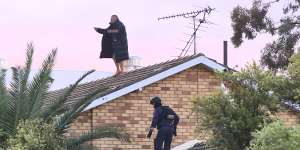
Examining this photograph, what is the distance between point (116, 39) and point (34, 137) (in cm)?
602

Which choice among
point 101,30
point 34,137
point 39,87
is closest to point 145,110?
point 101,30

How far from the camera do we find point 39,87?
1617cm

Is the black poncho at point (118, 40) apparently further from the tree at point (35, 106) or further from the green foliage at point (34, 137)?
the green foliage at point (34, 137)

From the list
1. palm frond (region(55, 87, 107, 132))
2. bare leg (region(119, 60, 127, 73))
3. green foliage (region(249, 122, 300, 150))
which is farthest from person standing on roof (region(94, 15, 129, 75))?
green foliage (region(249, 122, 300, 150))

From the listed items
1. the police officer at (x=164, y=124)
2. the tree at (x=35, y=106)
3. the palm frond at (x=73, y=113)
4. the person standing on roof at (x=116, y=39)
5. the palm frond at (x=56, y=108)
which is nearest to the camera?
the tree at (x=35, y=106)

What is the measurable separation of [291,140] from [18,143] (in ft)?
20.3

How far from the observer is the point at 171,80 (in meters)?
19.5

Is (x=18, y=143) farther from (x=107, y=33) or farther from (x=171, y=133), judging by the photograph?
(x=107, y=33)

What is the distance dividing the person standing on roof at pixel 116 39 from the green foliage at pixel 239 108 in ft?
24.6

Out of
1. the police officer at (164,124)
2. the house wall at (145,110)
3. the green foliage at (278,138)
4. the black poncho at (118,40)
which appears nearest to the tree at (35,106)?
the police officer at (164,124)

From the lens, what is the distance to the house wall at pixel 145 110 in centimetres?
1866

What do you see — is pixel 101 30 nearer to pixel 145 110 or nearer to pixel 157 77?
pixel 157 77

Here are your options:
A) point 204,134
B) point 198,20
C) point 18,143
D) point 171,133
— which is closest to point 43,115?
point 18,143

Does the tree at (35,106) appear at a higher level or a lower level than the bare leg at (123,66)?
lower
